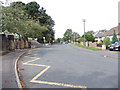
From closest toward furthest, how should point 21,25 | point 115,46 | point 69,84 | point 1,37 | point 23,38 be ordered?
point 69,84 < point 21,25 < point 1,37 < point 115,46 < point 23,38

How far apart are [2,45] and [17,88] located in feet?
45.9

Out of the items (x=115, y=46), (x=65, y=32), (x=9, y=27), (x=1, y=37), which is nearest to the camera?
(x=9, y=27)

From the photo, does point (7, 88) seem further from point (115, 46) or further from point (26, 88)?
point (115, 46)

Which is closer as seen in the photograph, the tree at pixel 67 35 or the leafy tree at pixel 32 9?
the leafy tree at pixel 32 9

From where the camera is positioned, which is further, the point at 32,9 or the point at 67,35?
the point at 67,35

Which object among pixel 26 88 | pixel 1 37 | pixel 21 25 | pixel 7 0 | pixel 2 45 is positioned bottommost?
pixel 26 88

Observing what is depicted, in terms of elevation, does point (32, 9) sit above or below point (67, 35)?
above

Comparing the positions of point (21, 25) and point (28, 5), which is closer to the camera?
point (21, 25)

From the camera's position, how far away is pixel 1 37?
17.0m

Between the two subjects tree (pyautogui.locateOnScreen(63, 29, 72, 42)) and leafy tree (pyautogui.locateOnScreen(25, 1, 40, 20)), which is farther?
tree (pyautogui.locateOnScreen(63, 29, 72, 42))

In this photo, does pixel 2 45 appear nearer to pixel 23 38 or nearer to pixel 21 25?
pixel 21 25

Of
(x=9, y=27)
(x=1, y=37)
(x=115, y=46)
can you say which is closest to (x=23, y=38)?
(x=1, y=37)

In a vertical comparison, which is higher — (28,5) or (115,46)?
(28,5)

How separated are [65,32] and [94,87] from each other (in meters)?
126
